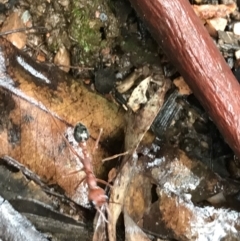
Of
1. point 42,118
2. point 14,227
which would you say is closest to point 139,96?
point 42,118

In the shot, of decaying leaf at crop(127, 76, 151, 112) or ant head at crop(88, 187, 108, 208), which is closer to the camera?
ant head at crop(88, 187, 108, 208)

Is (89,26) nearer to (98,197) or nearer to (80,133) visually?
(80,133)

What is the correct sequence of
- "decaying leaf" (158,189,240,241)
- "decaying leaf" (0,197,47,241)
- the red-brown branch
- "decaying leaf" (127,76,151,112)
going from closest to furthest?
"decaying leaf" (0,197,47,241) → the red-brown branch → "decaying leaf" (158,189,240,241) → "decaying leaf" (127,76,151,112)

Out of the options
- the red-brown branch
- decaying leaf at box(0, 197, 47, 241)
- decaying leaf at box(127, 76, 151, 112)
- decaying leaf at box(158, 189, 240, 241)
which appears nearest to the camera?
decaying leaf at box(0, 197, 47, 241)

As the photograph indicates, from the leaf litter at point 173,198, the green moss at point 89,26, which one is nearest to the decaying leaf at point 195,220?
the leaf litter at point 173,198

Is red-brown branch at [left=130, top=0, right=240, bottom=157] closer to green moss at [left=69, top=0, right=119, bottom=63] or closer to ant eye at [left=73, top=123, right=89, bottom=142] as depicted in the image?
green moss at [left=69, top=0, right=119, bottom=63]

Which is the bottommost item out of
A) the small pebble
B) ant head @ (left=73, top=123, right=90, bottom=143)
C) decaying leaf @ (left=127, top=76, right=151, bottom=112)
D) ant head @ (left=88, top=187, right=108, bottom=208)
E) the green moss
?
ant head @ (left=88, top=187, right=108, bottom=208)

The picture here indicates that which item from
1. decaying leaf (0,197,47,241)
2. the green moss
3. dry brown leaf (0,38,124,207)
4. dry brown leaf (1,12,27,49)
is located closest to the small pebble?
the green moss
